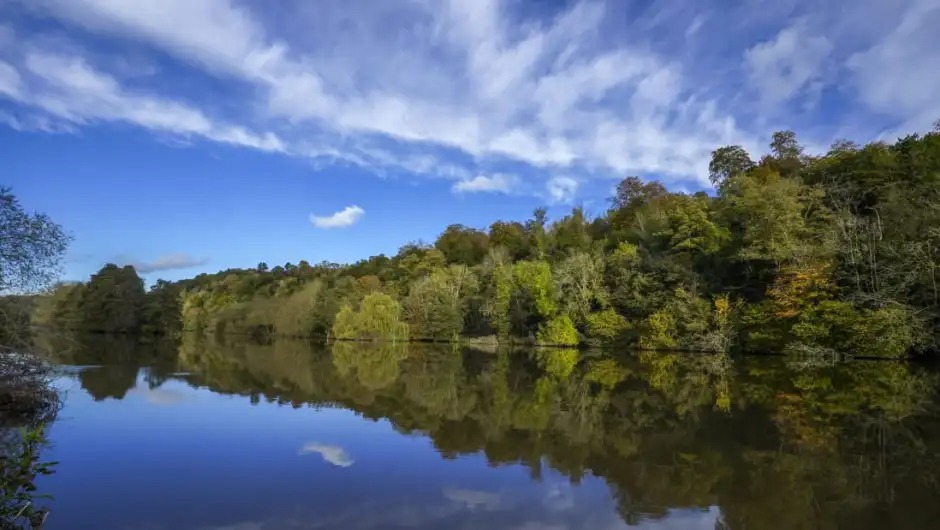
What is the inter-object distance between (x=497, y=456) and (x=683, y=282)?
97.3 feet

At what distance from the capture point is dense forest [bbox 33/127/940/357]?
88.5 feet

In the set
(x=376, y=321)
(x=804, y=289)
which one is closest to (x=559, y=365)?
(x=804, y=289)

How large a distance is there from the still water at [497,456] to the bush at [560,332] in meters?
22.3

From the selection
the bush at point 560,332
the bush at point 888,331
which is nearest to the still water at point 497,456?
the bush at point 888,331

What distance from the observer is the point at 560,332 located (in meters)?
40.8

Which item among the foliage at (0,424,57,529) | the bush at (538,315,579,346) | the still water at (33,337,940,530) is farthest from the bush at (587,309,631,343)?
the foliage at (0,424,57,529)

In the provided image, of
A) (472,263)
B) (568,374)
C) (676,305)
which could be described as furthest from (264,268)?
(568,374)

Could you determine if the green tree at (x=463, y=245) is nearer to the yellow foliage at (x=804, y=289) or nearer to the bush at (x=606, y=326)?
the bush at (x=606, y=326)

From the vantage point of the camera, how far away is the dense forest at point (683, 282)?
27.0 meters

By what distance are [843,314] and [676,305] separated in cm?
937

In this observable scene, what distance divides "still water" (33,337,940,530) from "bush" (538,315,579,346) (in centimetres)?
2231

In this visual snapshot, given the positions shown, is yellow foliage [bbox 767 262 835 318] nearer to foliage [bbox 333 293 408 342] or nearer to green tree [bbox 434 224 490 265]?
foliage [bbox 333 293 408 342]

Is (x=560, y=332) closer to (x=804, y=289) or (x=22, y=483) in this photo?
(x=804, y=289)

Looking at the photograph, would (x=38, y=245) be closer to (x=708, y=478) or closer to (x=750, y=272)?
(x=708, y=478)
